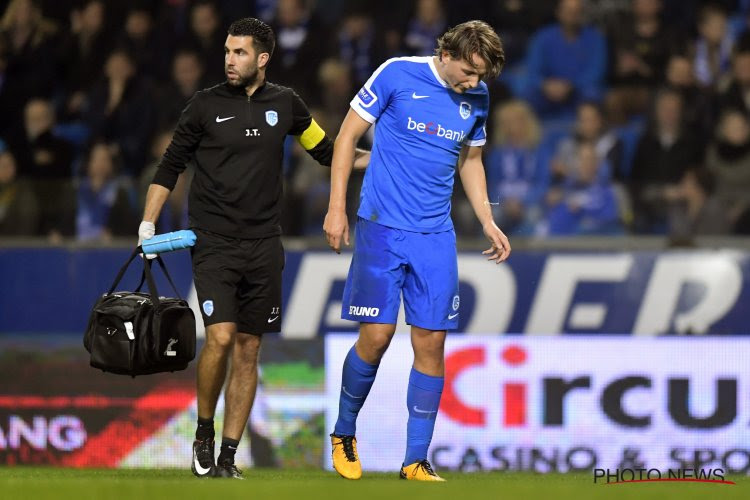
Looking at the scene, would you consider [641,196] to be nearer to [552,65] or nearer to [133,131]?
[552,65]

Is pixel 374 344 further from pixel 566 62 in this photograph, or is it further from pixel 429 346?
pixel 566 62

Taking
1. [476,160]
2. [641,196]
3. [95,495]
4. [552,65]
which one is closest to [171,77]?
[552,65]

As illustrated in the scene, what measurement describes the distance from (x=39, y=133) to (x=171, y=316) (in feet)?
17.8

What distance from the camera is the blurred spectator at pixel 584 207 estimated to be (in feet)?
34.3

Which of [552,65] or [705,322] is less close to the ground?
[552,65]

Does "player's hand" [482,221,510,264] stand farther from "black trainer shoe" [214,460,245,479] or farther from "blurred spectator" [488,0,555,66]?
"blurred spectator" [488,0,555,66]

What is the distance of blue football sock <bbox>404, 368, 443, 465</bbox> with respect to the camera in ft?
20.5

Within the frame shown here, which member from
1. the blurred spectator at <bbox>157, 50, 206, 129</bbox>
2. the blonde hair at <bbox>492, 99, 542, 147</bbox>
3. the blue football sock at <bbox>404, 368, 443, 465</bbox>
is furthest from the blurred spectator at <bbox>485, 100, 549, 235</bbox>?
the blue football sock at <bbox>404, 368, 443, 465</bbox>

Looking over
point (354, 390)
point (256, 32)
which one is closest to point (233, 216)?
point (256, 32)

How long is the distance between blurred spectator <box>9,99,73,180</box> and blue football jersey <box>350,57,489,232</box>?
4991 millimetres

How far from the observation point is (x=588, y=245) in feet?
32.9

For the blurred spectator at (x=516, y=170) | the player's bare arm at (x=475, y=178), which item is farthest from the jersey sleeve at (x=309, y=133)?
the blurred spectator at (x=516, y=170)

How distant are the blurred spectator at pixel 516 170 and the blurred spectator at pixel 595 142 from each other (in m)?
0.20

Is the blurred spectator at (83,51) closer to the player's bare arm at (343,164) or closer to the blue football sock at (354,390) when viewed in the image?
the player's bare arm at (343,164)
